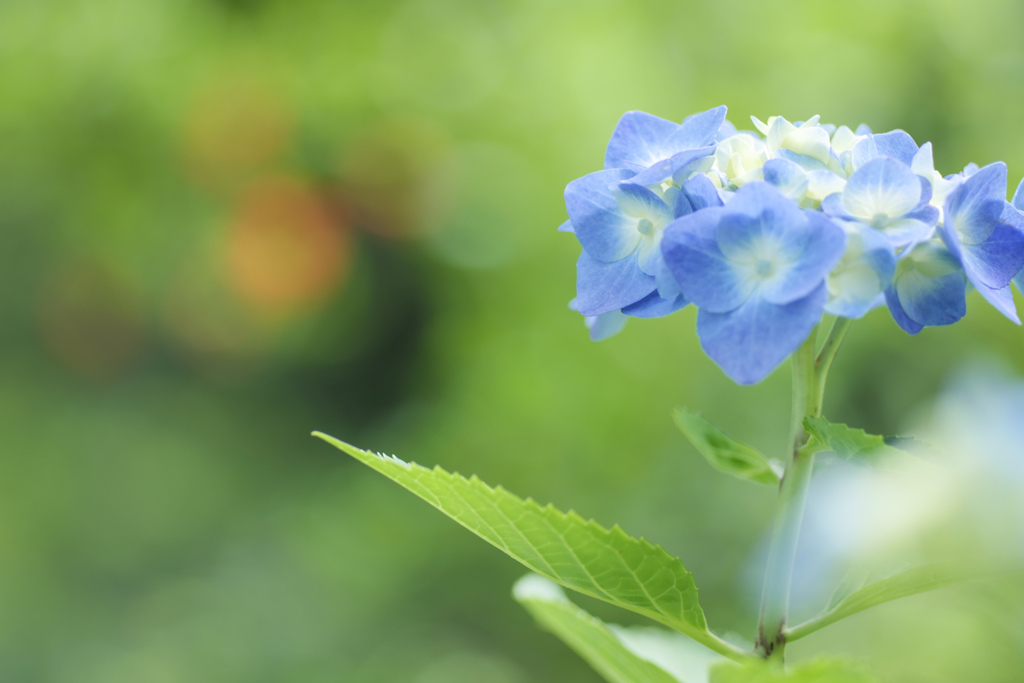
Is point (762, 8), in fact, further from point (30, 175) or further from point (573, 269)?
point (30, 175)

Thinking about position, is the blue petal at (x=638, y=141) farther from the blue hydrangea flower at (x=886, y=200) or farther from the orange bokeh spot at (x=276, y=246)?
the orange bokeh spot at (x=276, y=246)

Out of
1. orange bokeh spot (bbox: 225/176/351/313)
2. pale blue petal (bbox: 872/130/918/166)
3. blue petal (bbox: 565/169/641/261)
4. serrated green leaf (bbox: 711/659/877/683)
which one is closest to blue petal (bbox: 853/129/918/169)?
pale blue petal (bbox: 872/130/918/166)

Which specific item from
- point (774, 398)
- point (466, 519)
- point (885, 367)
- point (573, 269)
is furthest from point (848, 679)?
point (885, 367)

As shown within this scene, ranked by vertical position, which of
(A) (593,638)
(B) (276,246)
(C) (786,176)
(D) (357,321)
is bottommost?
(D) (357,321)

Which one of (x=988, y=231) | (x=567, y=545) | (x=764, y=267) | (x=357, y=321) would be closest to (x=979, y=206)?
(x=988, y=231)

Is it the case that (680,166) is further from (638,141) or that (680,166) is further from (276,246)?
(276,246)

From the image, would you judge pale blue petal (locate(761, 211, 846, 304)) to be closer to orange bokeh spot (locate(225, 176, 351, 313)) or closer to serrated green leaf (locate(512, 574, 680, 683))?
serrated green leaf (locate(512, 574, 680, 683))

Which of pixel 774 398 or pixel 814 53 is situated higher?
pixel 814 53
